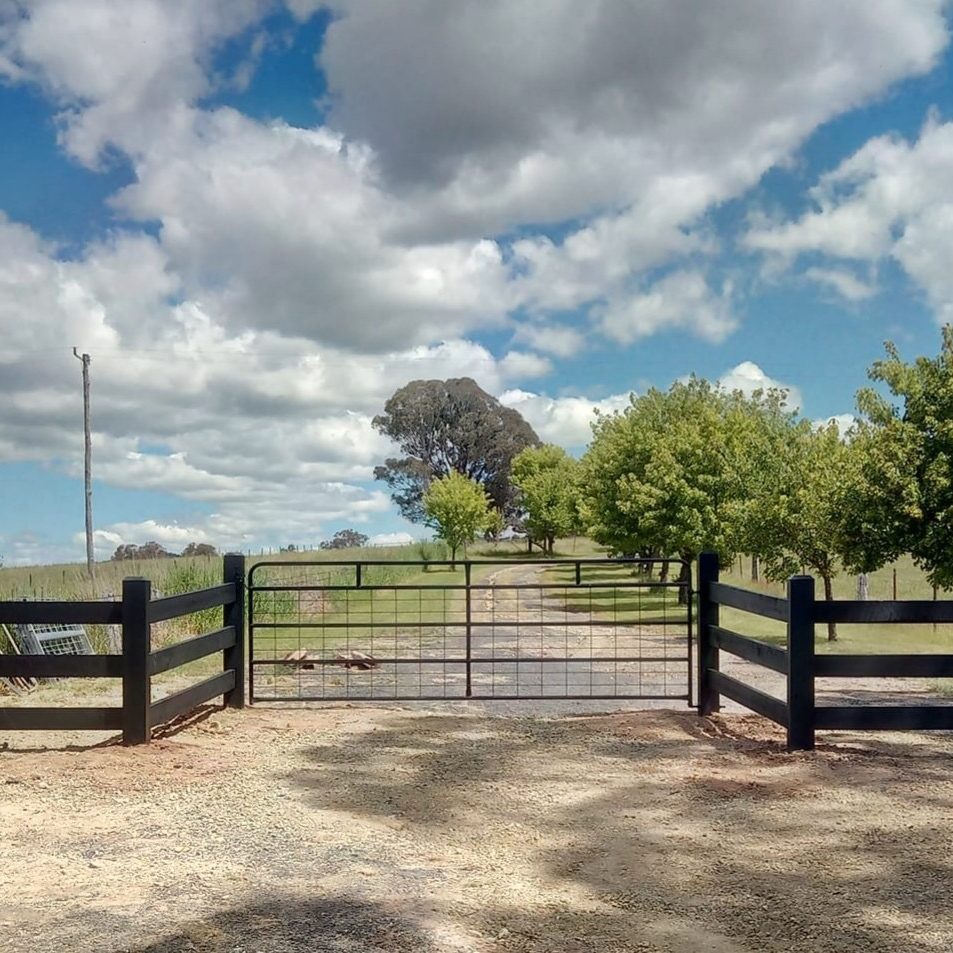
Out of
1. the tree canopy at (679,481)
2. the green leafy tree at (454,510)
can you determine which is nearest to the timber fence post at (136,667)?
the tree canopy at (679,481)

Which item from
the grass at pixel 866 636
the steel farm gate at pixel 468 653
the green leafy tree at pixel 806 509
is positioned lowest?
the grass at pixel 866 636

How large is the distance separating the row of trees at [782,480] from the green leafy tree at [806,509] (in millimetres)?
31

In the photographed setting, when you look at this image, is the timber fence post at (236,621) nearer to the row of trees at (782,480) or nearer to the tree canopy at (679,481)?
the row of trees at (782,480)

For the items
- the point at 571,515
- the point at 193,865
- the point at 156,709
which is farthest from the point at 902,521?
the point at 571,515

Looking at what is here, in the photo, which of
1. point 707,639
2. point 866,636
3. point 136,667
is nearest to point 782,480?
point 866,636

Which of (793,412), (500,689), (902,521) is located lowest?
(500,689)

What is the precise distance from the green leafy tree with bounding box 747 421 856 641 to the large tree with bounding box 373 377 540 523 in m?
59.1

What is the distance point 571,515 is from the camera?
5562 centimetres

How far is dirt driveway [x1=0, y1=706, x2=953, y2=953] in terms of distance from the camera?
4.20 meters

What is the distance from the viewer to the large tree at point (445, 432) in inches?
3201

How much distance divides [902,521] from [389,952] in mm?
14788

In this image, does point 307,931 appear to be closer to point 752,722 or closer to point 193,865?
point 193,865

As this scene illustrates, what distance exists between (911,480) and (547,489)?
165 ft

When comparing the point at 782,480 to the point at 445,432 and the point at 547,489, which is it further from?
the point at 445,432
